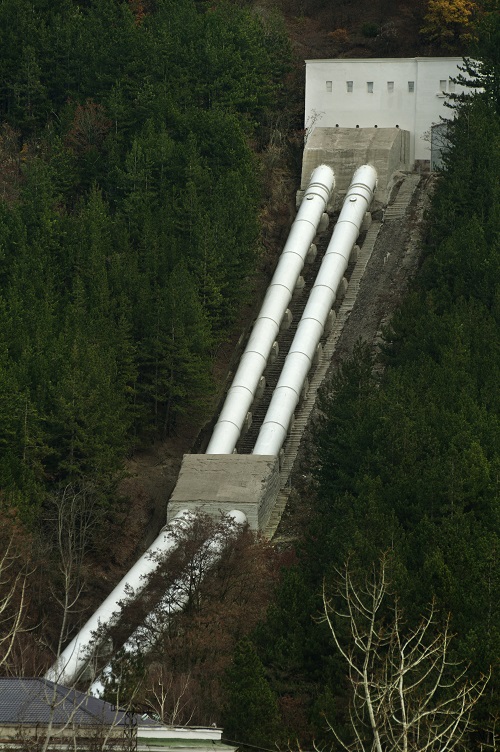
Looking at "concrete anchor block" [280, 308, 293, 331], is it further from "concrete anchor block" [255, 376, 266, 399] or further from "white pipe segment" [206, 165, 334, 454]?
"concrete anchor block" [255, 376, 266, 399]

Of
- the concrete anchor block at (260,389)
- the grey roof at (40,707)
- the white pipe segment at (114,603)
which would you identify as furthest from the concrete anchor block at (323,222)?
the grey roof at (40,707)

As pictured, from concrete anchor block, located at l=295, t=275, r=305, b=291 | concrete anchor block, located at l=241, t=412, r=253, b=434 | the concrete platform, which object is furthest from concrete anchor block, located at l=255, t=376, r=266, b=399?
the concrete platform

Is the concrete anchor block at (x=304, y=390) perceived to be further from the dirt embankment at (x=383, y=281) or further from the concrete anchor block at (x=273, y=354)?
the concrete anchor block at (x=273, y=354)

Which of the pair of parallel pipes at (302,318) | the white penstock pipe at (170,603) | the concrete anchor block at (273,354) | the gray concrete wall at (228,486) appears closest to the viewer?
the white penstock pipe at (170,603)

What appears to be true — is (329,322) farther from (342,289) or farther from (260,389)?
(260,389)

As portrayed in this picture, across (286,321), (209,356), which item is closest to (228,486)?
(209,356)

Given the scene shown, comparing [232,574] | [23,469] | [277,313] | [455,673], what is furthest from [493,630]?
[277,313]
